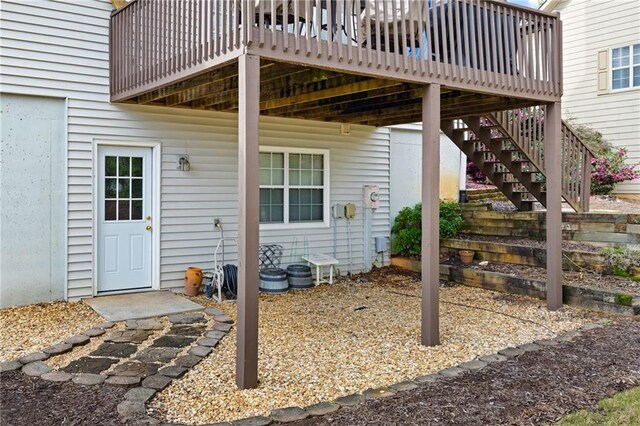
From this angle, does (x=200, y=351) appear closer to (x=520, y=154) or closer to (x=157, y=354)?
(x=157, y=354)

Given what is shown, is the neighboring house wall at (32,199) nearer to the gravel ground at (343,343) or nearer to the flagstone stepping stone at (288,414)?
the gravel ground at (343,343)

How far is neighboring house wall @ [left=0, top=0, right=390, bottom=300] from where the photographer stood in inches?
239

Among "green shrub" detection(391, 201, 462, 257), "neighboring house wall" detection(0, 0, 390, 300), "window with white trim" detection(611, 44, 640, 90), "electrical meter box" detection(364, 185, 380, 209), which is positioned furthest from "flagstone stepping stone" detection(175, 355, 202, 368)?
"window with white trim" detection(611, 44, 640, 90)

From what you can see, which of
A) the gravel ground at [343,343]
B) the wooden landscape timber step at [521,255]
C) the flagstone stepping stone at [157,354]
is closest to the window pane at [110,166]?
the gravel ground at [343,343]

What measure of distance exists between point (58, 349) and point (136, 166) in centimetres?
299

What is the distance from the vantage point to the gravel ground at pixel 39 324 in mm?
4660

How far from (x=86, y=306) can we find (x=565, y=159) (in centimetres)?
709

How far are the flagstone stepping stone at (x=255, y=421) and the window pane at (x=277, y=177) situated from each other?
17.0ft

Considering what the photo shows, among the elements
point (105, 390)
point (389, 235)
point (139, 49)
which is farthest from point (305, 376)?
point (389, 235)

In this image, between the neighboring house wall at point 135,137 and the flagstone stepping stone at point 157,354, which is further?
the neighboring house wall at point 135,137

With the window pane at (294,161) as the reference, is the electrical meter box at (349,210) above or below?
below

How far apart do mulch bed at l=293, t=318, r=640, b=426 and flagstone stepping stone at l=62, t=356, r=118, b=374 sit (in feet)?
6.32

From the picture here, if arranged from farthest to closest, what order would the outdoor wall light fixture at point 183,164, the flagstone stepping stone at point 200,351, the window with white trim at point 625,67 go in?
the window with white trim at point 625,67, the outdoor wall light fixture at point 183,164, the flagstone stepping stone at point 200,351

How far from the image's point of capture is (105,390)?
12.0 ft
